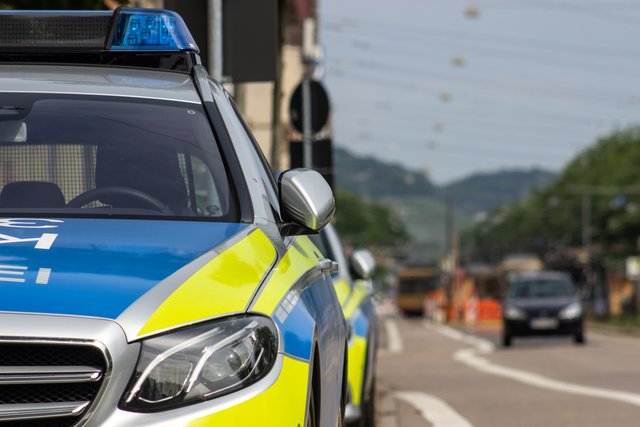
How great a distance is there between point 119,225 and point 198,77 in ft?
3.81

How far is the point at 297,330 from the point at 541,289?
30024 millimetres

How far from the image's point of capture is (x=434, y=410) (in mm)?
12914

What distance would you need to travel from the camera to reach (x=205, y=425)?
3768mm

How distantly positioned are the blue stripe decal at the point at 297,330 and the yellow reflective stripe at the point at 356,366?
4.47 metres

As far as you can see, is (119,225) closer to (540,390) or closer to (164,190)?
(164,190)

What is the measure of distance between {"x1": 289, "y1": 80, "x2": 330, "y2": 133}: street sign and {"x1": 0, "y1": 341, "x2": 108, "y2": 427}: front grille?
1318 cm

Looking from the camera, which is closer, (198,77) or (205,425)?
(205,425)

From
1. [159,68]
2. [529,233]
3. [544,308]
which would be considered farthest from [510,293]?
[529,233]

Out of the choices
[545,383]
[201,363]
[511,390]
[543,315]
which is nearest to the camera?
[201,363]

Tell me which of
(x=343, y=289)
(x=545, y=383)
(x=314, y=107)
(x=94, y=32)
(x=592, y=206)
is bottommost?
(x=592, y=206)

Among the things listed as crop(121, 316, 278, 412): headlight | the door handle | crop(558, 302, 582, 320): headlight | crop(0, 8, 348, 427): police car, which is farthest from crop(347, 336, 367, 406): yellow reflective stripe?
crop(558, 302, 582, 320): headlight

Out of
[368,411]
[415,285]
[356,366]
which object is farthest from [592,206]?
[356,366]

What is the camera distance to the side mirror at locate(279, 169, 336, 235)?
507cm

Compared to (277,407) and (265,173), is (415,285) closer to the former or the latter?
(265,173)
